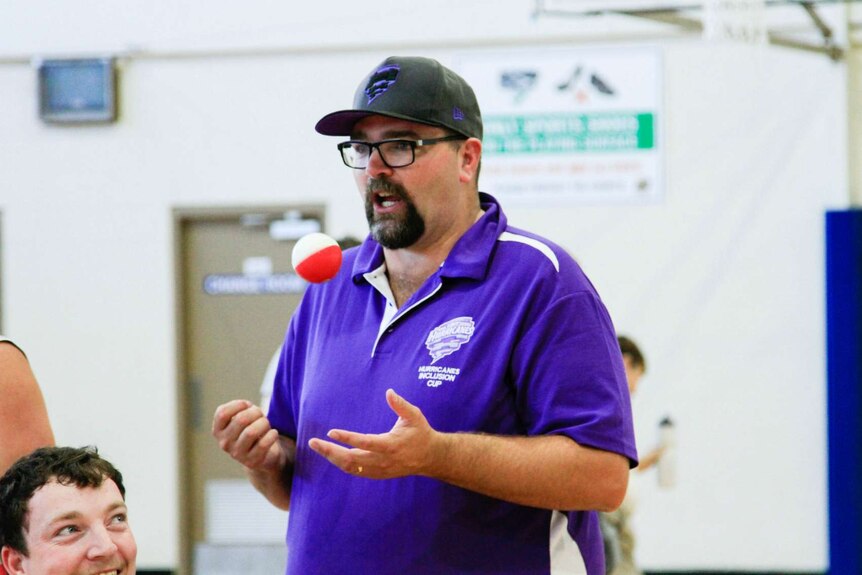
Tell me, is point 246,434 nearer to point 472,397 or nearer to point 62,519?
point 62,519

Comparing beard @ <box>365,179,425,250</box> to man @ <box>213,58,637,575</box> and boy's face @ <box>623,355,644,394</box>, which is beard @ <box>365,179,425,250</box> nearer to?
man @ <box>213,58,637,575</box>

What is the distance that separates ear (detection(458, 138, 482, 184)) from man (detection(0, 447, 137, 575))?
2.94ft

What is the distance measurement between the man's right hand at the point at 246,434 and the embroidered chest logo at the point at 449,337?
0.38 meters

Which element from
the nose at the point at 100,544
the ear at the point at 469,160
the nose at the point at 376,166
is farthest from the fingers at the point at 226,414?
the ear at the point at 469,160

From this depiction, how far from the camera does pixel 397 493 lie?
1997mm

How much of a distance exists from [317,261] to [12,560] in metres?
0.81

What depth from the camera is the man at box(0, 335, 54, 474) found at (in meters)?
2.28

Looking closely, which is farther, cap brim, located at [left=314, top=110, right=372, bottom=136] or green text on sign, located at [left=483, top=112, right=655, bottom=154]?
green text on sign, located at [left=483, top=112, right=655, bottom=154]

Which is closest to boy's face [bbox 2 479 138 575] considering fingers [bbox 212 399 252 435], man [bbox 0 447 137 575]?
man [bbox 0 447 137 575]

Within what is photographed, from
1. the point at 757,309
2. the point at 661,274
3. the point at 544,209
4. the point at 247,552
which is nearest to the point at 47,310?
the point at 247,552

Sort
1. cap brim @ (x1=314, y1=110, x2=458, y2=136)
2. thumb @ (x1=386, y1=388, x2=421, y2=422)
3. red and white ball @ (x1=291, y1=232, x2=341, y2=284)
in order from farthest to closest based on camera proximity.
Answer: red and white ball @ (x1=291, y1=232, x2=341, y2=284) → cap brim @ (x1=314, y1=110, x2=458, y2=136) → thumb @ (x1=386, y1=388, x2=421, y2=422)

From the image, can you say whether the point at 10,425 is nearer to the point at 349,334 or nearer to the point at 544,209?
the point at 349,334

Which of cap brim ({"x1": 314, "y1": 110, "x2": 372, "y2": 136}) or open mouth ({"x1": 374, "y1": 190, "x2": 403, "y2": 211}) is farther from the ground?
cap brim ({"x1": 314, "y1": 110, "x2": 372, "y2": 136})

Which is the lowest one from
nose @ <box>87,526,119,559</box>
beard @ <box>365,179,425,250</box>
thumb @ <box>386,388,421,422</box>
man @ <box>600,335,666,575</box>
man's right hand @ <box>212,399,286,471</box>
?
man @ <box>600,335,666,575</box>
